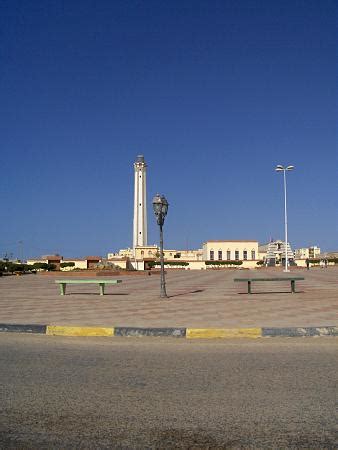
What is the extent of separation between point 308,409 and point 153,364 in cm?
244

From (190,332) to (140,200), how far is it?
311 ft

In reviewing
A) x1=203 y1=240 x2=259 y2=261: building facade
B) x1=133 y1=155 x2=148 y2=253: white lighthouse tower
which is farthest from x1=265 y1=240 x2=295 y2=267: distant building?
x1=133 y1=155 x2=148 y2=253: white lighthouse tower

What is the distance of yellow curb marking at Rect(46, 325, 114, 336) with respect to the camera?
8834mm

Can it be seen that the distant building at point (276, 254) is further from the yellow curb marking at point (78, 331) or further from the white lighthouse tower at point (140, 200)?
the yellow curb marking at point (78, 331)

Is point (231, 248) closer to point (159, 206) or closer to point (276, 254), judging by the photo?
point (276, 254)

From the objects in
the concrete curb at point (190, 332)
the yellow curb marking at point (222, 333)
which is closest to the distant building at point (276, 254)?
the concrete curb at point (190, 332)

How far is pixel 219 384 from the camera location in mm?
5074

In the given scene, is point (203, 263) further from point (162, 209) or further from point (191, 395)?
point (191, 395)

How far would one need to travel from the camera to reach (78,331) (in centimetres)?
898

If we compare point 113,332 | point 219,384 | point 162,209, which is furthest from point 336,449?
point 162,209

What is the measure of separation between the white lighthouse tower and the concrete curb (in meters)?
93.9

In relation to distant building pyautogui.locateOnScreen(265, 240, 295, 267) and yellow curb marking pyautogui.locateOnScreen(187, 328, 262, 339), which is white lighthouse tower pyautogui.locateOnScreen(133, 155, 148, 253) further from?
yellow curb marking pyautogui.locateOnScreen(187, 328, 262, 339)

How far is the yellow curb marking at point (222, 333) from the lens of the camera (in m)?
8.36

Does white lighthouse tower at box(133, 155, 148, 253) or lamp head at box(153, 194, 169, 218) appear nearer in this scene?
→ lamp head at box(153, 194, 169, 218)
